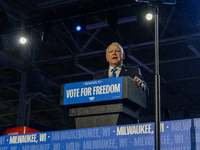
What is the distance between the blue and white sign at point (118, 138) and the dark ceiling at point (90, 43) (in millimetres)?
5629

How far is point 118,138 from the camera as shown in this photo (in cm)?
290

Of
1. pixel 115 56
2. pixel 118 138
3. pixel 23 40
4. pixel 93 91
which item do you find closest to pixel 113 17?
pixel 23 40

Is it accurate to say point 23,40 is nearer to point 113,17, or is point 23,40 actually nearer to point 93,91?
point 113,17

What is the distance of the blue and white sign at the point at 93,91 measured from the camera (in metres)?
3.08

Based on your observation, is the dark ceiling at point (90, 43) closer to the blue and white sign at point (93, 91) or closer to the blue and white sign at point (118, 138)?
the blue and white sign at point (93, 91)

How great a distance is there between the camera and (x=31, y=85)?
11.3 meters

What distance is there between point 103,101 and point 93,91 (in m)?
0.14

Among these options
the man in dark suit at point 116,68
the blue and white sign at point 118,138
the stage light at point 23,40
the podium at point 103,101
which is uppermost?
the stage light at point 23,40

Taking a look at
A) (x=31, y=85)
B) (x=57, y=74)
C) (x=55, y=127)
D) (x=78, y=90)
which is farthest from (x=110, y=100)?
(x=55, y=127)

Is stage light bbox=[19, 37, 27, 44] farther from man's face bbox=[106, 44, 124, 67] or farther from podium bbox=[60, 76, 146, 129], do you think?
podium bbox=[60, 76, 146, 129]

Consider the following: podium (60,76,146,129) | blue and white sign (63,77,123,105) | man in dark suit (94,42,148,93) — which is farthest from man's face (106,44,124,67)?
blue and white sign (63,77,123,105)

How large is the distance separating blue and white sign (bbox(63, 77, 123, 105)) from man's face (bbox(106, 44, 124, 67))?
68cm

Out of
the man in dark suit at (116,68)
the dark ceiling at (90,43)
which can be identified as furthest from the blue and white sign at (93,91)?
the dark ceiling at (90,43)

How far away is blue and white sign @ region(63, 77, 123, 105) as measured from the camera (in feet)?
10.1
